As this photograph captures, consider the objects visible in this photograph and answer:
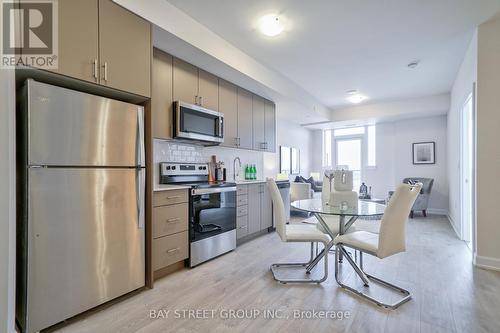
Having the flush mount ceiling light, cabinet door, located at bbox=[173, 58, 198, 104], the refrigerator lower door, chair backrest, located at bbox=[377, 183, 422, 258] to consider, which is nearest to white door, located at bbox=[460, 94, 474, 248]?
the flush mount ceiling light

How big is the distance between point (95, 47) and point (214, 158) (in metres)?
2.21

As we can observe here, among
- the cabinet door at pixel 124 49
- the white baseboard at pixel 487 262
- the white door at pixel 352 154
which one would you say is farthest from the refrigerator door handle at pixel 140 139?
the white door at pixel 352 154

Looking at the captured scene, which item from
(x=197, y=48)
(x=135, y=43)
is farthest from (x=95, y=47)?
(x=197, y=48)

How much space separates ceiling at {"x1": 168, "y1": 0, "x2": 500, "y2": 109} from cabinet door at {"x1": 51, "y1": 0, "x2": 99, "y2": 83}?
86cm

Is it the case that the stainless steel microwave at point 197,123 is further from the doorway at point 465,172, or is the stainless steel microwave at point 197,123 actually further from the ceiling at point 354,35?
the doorway at point 465,172

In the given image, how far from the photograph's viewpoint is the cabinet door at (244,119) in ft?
13.1

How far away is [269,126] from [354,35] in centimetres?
217

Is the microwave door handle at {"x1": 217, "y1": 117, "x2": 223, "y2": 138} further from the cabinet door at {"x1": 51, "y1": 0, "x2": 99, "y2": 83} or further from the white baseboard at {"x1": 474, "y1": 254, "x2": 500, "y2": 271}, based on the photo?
the white baseboard at {"x1": 474, "y1": 254, "x2": 500, "y2": 271}

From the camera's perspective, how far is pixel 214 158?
152 inches

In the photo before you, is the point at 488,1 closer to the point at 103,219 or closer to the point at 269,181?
the point at 269,181

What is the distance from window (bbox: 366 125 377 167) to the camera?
23.4ft

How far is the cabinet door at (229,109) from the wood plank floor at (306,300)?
1.70 meters

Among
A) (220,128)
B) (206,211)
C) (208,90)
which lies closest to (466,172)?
(220,128)

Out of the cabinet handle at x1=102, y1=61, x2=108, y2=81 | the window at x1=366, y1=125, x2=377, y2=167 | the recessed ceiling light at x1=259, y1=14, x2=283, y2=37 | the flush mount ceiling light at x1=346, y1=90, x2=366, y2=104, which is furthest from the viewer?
the window at x1=366, y1=125, x2=377, y2=167
